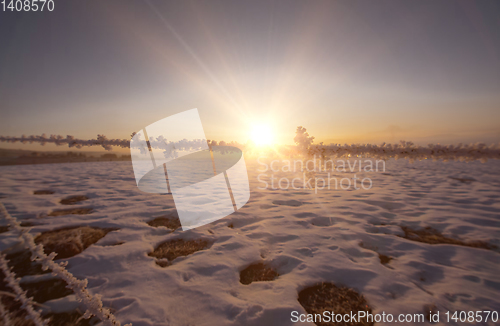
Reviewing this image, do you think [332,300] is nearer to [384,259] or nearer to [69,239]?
[384,259]

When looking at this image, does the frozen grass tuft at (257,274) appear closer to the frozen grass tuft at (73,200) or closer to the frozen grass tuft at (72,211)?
the frozen grass tuft at (72,211)

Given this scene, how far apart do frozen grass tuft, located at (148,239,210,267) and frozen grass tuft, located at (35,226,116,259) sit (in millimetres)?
880

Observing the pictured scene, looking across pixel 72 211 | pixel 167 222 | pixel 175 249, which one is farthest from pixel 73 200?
pixel 175 249

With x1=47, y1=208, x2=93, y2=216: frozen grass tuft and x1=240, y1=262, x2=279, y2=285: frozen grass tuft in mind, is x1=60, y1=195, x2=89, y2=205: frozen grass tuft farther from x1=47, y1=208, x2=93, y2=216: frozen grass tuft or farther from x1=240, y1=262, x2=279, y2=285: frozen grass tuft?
x1=240, y1=262, x2=279, y2=285: frozen grass tuft

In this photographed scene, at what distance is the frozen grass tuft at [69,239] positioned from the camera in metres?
1.96

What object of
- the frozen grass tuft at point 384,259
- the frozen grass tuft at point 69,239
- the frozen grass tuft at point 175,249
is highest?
the frozen grass tuft at point 69,239

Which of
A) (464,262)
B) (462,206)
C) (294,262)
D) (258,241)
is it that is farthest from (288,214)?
(462,206)

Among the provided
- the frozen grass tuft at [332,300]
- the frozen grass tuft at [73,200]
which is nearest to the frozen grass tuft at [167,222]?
the frozen grass tuft at [332,300]

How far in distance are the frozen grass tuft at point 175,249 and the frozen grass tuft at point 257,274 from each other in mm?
681

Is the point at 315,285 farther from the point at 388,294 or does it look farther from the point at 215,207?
the point at 215,207

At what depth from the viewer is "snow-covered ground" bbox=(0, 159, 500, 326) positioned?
1.33 meters

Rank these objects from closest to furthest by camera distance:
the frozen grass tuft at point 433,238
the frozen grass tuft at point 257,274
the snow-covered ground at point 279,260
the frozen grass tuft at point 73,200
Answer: the snow-covered ground at point 279,260
the frozen grass tuft at point 257,274
the frozen grass tuft at point 433,238
the frozen grass tuft at point 73,200

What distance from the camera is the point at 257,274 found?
1748 mm

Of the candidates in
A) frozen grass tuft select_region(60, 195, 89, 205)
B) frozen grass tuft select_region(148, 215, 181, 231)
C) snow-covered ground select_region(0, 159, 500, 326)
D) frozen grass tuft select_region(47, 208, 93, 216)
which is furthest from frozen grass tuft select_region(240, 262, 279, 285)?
frozen grass tuft select_region(60, 195, 89, 205)
